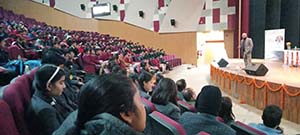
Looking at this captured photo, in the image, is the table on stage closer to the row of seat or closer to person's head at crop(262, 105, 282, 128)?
person's head at crop(262, 105, 282, 128)

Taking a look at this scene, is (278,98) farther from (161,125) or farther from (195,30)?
(195,30)

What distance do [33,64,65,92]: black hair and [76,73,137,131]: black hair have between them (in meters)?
0.81

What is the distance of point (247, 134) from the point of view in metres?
1.58

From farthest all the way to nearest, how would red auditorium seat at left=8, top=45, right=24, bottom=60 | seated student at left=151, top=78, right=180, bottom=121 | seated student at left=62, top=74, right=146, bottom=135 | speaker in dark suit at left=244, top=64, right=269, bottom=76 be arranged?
speaker in dark suit at left=244, top=64, right=269, bottom=76 → red auditorium seat at left=8, top=45, right=24, bottom=60 → seated student at left=151, top=78, right=180, bottom=121 → seated student at left=62, top=74, right=146, bottom=135

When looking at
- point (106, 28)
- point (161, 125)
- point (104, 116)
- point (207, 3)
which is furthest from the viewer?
point (106, 28)

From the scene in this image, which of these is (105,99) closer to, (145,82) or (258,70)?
(145,82)

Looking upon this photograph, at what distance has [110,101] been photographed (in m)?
0.69

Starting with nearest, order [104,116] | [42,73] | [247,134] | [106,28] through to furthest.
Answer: [104,116]
[42,73]
[247,134]
[106,28]

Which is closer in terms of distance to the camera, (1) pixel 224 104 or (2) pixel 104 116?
(2) pixel 104 116

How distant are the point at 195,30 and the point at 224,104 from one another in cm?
997

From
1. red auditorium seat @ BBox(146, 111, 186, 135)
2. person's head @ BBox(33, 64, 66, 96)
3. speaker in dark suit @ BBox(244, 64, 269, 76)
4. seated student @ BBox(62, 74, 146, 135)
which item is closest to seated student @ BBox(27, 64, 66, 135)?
person's head @ BBox(33, 64, 66, 96)

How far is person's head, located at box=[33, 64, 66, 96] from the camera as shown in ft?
4.75

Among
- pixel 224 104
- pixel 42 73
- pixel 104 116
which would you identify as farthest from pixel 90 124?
pixel 224 104

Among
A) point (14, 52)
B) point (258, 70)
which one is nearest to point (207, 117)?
point (14, 52)
